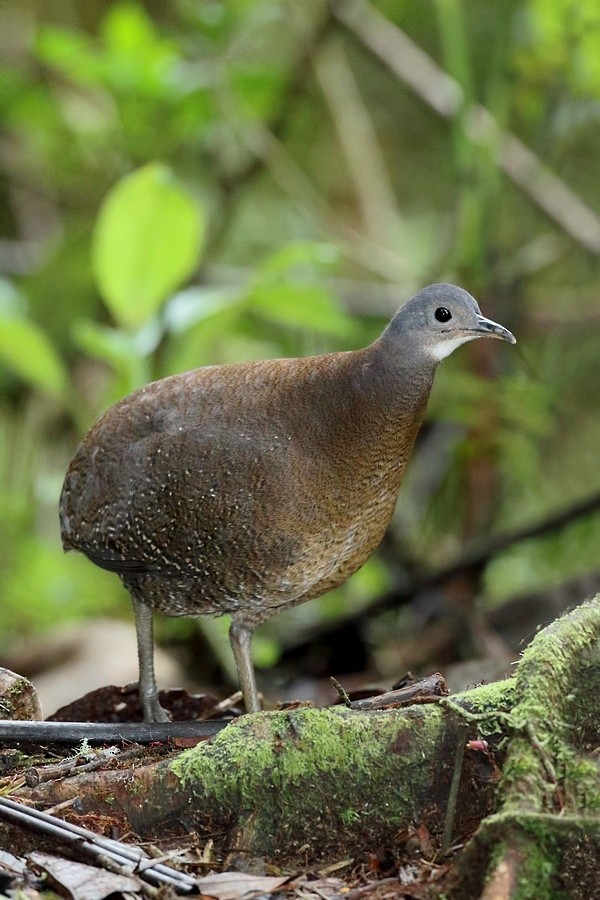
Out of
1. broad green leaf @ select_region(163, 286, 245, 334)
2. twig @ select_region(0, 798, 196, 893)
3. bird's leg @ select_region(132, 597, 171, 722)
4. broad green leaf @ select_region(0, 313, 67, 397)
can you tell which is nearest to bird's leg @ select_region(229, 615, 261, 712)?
bird's leg @ select_region(132, 597, 171, 722)

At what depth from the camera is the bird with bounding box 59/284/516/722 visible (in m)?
3.83

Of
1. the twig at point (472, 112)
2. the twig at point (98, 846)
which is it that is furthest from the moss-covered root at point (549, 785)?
the twig at point (472, 112)

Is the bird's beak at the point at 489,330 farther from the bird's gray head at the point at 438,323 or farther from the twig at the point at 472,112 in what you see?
the twig at the point at 472,112

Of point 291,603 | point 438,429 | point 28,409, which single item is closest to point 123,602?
point 28,409

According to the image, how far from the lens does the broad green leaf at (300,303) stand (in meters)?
5.98

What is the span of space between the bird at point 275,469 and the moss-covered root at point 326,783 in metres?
1.09

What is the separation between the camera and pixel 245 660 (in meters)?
4.05

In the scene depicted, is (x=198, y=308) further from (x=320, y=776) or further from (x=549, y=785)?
(x=549, y=785)

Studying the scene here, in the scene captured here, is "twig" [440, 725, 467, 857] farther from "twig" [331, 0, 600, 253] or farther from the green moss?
"twig" [331, 0, 600, 253]

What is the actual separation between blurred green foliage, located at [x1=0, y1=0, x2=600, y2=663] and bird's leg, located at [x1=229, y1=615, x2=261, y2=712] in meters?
2.24

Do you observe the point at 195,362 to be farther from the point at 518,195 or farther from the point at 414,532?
the point at 518,195

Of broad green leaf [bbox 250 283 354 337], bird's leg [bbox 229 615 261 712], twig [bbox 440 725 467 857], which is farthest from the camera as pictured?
broad green leaf [bbox 250 283 354 337]

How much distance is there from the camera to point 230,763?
280 centimetres

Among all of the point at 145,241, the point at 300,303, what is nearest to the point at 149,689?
the point at 300,303
